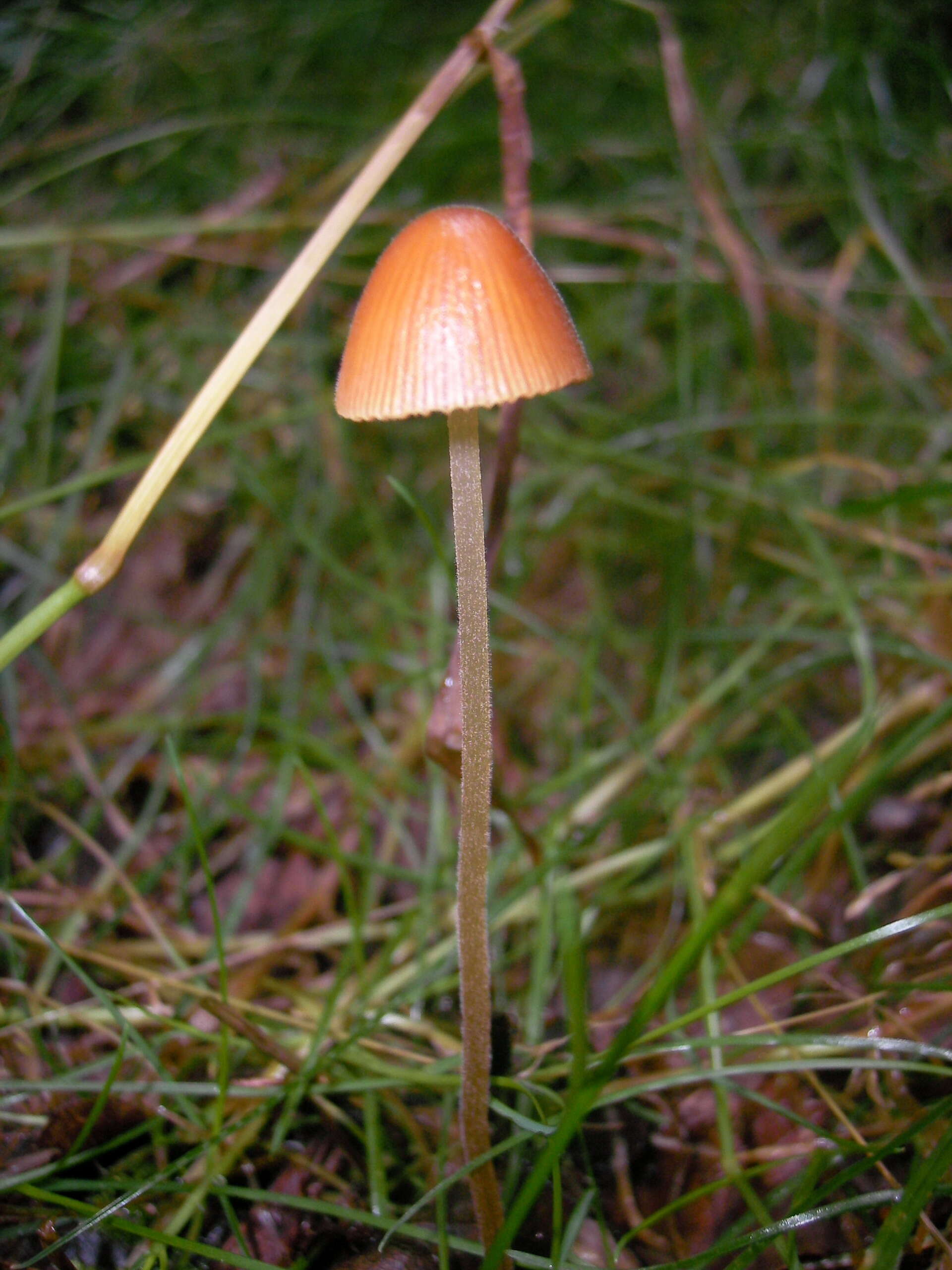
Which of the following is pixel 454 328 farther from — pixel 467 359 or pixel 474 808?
pixel 474 808

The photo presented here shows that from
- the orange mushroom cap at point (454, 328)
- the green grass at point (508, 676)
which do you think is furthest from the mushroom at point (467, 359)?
the green grass at point (508, 676)

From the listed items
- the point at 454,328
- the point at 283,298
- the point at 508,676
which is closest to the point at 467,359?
the point at 454,328

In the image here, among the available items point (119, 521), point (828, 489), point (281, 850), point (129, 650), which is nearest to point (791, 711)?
point (828, 489)

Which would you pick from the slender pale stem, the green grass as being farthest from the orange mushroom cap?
the green grass

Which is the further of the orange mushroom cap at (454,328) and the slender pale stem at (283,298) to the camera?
the slender pale stem at (283,298)

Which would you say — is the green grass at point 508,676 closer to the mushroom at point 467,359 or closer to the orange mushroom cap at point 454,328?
the mushroom at point 467,359

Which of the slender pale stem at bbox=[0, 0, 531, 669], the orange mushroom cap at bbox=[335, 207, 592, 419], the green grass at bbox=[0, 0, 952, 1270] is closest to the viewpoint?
the orange mushroom cap at bbox=[335, 207, 592, 419]

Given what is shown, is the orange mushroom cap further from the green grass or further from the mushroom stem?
the green grass

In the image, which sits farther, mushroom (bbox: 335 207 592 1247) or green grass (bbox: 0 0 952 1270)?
green grass (bbox: 0 0 952 1270)
